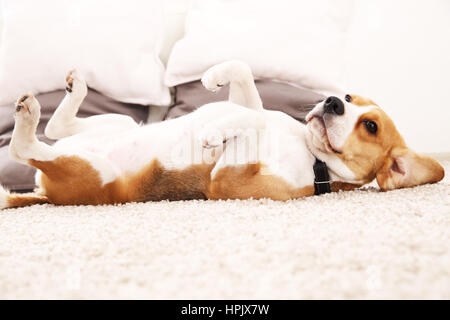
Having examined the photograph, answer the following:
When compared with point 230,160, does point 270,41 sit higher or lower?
higher

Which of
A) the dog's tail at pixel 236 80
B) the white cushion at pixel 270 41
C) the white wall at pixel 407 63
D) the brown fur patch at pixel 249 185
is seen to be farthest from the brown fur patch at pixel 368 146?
the white wall at pixel 407 63

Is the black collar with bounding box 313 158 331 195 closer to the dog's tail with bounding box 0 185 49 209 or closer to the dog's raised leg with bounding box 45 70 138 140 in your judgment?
the dog's raised leg with bounding box 45 70 138 140

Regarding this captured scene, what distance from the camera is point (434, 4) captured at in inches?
99.1

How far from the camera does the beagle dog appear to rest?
111 centimetres

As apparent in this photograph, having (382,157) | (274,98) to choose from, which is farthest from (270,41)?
(382,157)

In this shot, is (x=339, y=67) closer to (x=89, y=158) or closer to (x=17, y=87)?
(x=89, y=158)

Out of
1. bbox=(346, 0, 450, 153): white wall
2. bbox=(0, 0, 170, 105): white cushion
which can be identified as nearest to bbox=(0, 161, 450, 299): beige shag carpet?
bbox=(0, 0, 170, 105): white cushion

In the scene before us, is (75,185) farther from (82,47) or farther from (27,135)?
(82,47)

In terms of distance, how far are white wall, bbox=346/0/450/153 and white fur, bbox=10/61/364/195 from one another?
56.4 inches

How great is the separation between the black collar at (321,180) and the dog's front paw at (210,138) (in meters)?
0.35

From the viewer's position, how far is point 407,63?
2486 millimetres

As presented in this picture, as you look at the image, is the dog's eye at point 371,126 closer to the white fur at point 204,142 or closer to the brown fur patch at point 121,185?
the white fur at point 204,142

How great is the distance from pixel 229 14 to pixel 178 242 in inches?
60.0

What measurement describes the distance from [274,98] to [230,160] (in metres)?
0.73
